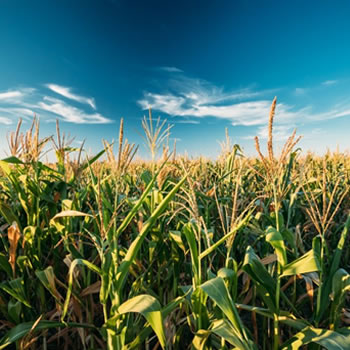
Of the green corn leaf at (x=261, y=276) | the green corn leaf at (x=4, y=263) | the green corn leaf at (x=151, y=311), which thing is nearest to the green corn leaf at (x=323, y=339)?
the green corn leaf at (x=261, y=276)

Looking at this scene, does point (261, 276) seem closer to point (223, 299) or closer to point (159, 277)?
point (223, 299)

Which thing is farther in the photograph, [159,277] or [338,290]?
[159,277]

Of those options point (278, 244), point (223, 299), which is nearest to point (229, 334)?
point (223, 299)

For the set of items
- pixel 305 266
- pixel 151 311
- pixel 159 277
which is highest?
pixel 305 266

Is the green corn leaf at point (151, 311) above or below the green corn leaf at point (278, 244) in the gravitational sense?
below

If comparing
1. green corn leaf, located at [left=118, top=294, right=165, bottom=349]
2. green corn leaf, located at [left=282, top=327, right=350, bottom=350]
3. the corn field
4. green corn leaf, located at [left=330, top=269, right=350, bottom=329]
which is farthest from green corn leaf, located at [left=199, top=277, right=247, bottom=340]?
green corn leaf, located at [left=330, top=269, right=350, bottom=329]

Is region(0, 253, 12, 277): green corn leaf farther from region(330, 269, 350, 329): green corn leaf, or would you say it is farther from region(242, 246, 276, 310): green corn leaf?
region(330, 269, 350, 329): green corn leaf

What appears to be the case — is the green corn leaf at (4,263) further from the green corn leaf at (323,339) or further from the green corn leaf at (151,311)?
the green corn leaf at (323,339)

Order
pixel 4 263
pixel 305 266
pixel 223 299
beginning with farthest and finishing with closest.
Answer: pixel 4 263, pixel 305 266, pixel 223 299

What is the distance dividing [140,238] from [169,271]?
0.75m

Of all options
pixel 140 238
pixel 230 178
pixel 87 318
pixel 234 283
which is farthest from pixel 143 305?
pixel 230 178

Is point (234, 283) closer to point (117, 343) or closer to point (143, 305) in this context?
point (143, 305)

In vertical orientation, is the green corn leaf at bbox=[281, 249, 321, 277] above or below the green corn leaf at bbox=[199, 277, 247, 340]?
above

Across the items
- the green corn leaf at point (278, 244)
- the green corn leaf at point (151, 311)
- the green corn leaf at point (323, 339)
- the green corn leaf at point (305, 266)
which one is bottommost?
the green corn leaf at point (323, 339)
